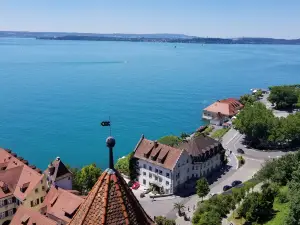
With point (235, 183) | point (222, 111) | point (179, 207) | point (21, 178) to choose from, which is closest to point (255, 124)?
point (235, 183)

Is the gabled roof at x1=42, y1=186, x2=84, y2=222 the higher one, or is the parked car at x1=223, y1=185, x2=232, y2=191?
the gabled roof at x1=42, y1=186, x2=84, y2=222

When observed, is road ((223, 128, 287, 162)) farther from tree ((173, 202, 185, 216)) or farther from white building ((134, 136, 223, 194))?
tree ((173, 202, 185, 216))

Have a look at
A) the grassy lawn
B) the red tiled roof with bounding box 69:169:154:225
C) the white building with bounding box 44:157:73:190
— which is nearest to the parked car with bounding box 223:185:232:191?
the white building with bounding box 44:157:73:190

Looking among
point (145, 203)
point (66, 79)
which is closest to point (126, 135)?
point (145, 203)

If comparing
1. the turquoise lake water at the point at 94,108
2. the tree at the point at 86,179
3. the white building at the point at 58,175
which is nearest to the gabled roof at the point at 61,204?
the white building at the point at 58,175

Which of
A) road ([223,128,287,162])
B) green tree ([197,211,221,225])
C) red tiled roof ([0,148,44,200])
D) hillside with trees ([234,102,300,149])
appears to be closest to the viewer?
green tree ([197,211,221,225])

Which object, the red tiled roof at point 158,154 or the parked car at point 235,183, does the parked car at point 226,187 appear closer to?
the parked car at point 235,183

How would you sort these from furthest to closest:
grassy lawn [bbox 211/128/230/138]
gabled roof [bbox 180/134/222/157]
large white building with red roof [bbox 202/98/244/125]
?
large white building with red roof [bbox 202/98/244/125] → grassy lawn [bbox 211/128/230/138] → gabled roof [bbox 180/134/222/157]

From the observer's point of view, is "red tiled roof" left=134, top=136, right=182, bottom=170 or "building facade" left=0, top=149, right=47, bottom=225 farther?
"red tiled roof" left=134, top=136, right=182, bottom=170
